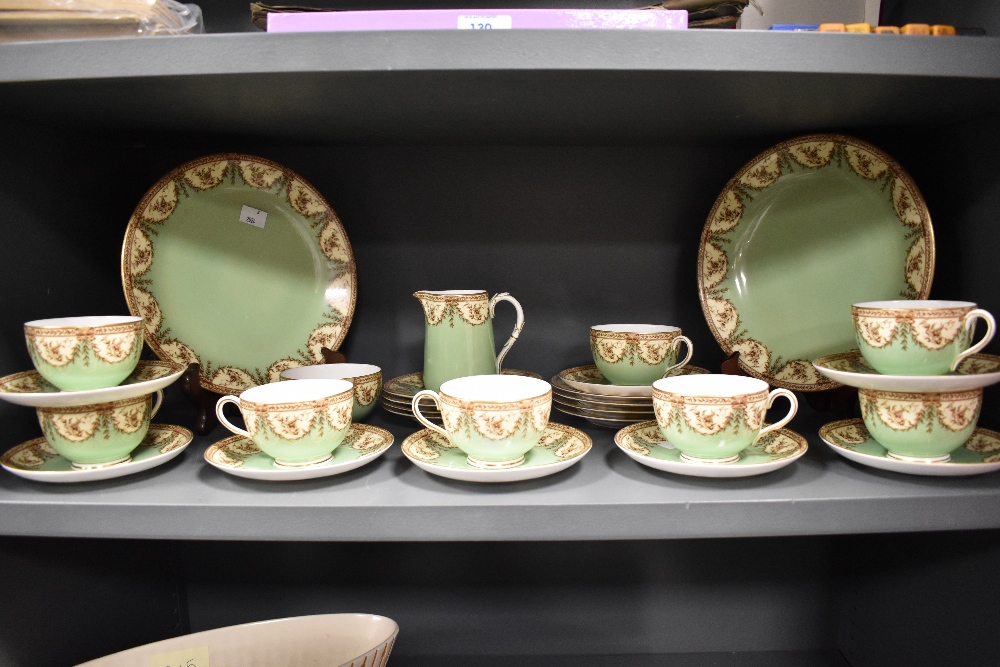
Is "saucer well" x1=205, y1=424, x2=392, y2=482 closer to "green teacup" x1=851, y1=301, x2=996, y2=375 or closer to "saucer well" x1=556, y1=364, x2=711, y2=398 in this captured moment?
"saucer well" x1=556, y1=364, x2=711, y2=398

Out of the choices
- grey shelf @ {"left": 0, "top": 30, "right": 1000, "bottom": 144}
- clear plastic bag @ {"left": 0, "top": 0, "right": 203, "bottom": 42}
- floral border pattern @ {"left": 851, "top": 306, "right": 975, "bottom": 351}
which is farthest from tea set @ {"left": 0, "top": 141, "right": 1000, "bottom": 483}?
clear plastic bag @ {"left": 0, "top": 0, "right": 203, "bottom": 42}

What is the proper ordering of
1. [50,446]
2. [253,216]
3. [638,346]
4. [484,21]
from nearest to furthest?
[484,21]
[50,446]
[638,346]
[253,216]

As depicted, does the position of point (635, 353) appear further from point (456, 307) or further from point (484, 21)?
point (484, 21)

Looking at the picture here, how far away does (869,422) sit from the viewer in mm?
682

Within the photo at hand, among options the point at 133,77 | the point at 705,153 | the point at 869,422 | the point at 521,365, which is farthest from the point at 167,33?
the point at 869,422

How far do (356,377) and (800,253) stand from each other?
0.65m

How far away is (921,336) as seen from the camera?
0.64 metres

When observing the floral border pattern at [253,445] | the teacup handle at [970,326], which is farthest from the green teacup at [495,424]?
the teacup handle at [970,326]

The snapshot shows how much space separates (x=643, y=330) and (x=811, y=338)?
24 cm

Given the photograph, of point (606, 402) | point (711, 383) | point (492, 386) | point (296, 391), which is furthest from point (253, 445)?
point (711, 383)

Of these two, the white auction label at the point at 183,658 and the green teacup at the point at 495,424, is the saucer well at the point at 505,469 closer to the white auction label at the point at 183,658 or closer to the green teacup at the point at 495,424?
the green teacup at the point at 495,424

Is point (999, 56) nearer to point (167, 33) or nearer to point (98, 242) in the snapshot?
point (167, 33)

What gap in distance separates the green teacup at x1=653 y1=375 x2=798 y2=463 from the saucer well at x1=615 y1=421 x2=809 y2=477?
2 cm

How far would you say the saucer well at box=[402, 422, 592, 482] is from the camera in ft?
2.10
